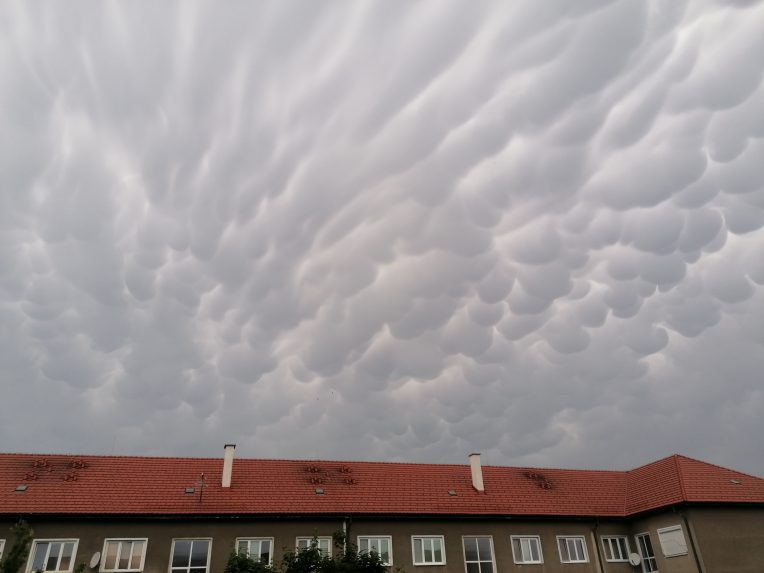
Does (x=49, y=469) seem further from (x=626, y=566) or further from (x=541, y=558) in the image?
(x=626, y=566)

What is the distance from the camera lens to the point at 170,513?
32281 millimetres

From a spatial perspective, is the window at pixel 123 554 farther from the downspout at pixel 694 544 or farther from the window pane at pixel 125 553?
the downspout at pixel 694 544

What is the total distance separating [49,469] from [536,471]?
30.3 m

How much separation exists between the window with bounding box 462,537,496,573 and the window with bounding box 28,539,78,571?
20.2 m

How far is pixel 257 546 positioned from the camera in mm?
33031

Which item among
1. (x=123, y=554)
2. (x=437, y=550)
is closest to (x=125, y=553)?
(x=123, y=554)

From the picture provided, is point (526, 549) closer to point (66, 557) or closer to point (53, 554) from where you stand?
point (66, 557)

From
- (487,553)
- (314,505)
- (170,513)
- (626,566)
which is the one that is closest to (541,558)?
(487,553)

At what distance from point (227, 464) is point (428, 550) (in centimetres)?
1217

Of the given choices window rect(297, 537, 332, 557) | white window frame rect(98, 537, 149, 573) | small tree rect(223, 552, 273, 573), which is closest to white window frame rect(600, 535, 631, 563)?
window rect(297, 537, 332, 557)

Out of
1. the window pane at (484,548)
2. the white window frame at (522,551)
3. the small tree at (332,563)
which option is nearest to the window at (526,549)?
the white window frame at (522,551)

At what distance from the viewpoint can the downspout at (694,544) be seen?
33.2 meters

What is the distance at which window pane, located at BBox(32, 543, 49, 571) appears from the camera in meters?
30.1

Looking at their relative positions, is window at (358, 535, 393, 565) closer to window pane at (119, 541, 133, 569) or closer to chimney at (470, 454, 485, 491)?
chimney at (470, 454, 485, 491)
